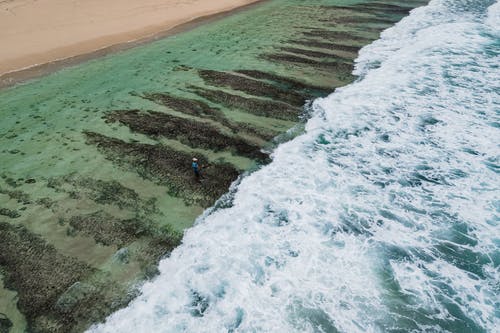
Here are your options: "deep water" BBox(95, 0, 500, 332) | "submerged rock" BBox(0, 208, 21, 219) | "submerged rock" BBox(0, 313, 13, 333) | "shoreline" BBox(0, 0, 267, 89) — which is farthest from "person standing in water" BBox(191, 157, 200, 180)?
"shoreline" BBox(0, 0, 267, 89)

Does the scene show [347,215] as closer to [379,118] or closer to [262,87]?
[379,118]

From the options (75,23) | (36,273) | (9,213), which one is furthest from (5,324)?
(75,23)

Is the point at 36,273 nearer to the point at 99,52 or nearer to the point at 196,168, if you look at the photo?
the point at 196,168

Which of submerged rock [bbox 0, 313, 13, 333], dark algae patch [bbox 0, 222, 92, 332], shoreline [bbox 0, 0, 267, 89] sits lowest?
submerged rock [bbox 0, 313, 13, 333]

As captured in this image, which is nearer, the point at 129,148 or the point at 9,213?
the point at 9,213

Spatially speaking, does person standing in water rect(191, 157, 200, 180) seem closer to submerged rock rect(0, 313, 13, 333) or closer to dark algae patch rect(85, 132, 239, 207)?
dark algae patch rect(85, 132, 239, 207)

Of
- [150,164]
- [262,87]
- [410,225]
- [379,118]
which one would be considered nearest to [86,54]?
[262,87]

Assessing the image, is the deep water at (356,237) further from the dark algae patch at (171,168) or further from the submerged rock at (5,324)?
the submerged rock at (5,324)
